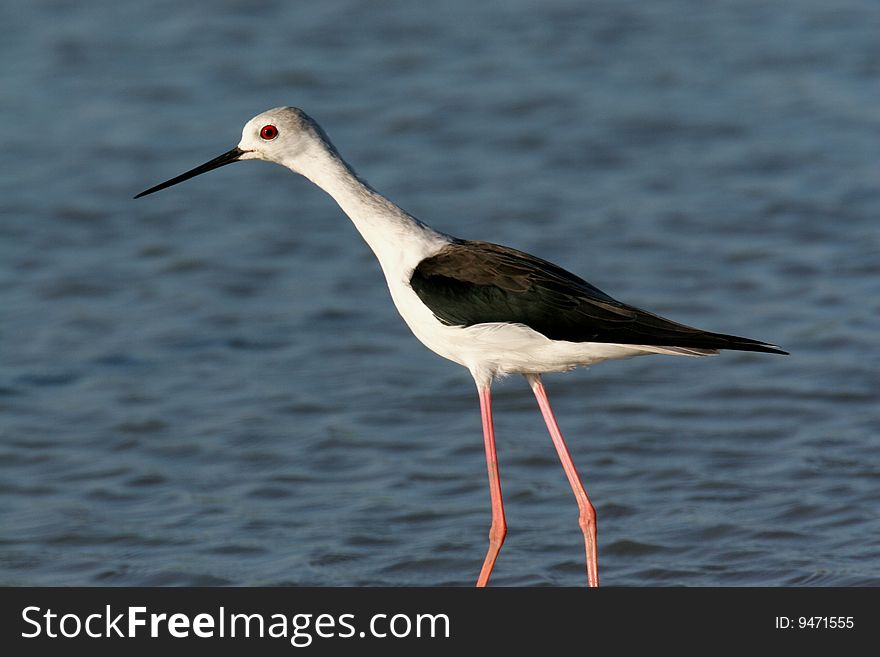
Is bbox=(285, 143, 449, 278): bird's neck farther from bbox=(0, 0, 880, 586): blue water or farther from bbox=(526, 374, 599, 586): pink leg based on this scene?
bbox=(0, 0, 880, 586): blue water

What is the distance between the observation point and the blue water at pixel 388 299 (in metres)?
6.92

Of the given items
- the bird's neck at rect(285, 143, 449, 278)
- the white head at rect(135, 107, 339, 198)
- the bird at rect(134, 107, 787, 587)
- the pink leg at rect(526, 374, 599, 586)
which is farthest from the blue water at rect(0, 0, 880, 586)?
the white head at rect(135, 107, 339, 198)

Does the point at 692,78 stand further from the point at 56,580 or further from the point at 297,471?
the point at 56,580

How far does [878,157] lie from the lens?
435 inches

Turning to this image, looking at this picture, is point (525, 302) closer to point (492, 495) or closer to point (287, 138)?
point (492, 495)

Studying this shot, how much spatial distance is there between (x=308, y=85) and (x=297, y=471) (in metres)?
5.84

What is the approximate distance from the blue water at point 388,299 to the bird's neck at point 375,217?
1439mm

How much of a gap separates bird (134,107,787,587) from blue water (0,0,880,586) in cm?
115

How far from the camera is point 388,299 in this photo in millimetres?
9570

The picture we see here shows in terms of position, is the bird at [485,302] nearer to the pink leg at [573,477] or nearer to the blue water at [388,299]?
the pink leg at [573,477]

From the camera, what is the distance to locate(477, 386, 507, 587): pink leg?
20.0 ft

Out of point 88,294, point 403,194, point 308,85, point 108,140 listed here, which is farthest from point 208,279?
point 308,85

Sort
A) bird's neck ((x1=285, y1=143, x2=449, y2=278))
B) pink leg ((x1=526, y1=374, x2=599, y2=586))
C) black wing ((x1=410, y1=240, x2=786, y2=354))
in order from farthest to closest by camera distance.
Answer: pink leg ((x1=526, y1=374, x2=599, y2=586)) < bird's neck ((x1=285, y1=143, x2=449, y2=278)) < black wing ((x1=410, y1=240, x2=786, y2=354))

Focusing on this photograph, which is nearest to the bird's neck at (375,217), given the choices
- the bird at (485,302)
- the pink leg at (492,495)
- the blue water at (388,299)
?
the bird at (485,302)
